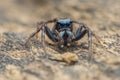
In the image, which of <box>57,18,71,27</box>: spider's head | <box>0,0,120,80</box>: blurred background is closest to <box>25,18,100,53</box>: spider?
<box>57,18,71,27</box>: spider's head

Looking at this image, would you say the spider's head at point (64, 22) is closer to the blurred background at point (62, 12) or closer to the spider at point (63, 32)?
the spider at point (63, 32)

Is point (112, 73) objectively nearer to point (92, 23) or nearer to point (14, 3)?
point (92, 23)

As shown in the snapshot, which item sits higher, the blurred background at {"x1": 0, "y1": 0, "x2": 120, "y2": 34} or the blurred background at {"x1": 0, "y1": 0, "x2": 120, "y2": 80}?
the blurred background at {"x1": 0, "y1": 0, "x2": 120, "y2": 34}

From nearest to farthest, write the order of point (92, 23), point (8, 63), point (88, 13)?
point (8, 63), point (92, 23), point (88, 13)

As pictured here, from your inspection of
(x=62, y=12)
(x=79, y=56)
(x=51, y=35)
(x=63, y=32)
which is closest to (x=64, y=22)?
(x=63, y=32)

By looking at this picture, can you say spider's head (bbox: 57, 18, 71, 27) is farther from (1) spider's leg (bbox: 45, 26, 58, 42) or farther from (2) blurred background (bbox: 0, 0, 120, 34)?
(2) blurred background (bbox: 0, 0, 120, 34)

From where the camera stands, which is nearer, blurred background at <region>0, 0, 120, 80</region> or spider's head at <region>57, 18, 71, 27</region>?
blurred background at <region>0, 0, 120, 80</region>

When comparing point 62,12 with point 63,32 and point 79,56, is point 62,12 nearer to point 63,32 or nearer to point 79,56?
point 63,32

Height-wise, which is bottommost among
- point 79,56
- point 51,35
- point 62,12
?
point 79,56

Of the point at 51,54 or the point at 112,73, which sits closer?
the point at 112,73

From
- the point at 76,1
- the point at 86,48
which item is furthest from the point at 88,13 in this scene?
the point at 86,48

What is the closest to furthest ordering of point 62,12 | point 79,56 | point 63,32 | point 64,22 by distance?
point 79,56 < point 63,32 < point 64,22 < point 62,12
